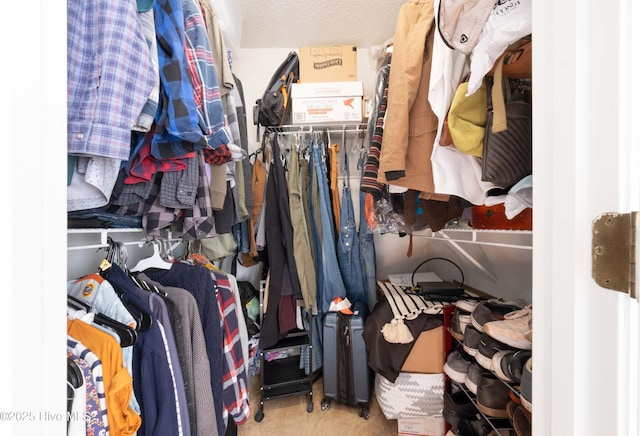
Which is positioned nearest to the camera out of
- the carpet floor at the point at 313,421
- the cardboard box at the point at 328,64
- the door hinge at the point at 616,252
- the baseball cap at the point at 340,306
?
the door hinge at the point at 616,252

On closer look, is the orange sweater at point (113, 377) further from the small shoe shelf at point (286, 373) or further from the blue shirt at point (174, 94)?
the small shoe shelf at point (286, 373)

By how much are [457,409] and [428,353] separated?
228 mm

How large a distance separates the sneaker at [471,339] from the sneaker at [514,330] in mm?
91

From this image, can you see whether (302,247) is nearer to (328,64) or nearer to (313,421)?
(313,421)

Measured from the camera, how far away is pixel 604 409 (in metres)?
0.28

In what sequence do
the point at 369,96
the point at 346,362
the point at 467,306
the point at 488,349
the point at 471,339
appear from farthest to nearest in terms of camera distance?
the point at 369,96 → the point at 346,362 → the point at 467,306 → the point at 471,339 → the point at 488,349

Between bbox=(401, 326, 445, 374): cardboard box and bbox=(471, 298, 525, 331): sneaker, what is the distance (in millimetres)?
304

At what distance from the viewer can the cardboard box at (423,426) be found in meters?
1.25

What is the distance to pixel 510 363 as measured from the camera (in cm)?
75

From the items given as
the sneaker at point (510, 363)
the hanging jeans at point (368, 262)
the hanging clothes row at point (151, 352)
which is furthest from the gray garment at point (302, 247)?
the sneaker at point (510, 363)

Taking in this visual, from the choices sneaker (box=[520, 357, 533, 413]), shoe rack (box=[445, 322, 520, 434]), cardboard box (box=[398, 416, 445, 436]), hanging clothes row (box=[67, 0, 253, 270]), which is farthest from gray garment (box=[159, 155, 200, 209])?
cardboard box (box=[398, 416, 445, 436])

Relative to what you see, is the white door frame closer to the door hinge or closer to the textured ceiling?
the door hinge

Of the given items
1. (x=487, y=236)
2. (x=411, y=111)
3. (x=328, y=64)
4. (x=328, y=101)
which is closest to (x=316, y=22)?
(x=328, y=64)
